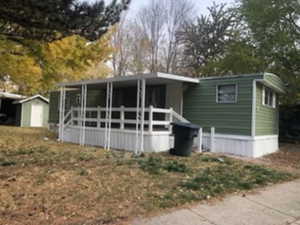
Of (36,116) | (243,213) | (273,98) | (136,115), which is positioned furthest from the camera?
(36,116)

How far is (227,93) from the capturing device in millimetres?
10305

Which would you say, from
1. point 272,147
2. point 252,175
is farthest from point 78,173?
point 272,147

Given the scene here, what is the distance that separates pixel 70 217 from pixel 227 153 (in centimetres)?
763

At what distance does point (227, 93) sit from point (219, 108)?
25.2 inches

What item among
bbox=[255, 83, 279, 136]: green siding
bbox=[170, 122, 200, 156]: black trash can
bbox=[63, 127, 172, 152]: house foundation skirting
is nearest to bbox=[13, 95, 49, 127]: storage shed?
bbox=[63, 127, 172, 152]: house foundation skirting

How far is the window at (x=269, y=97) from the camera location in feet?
36.0

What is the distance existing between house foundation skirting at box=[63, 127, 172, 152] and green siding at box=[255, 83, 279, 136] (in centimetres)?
341

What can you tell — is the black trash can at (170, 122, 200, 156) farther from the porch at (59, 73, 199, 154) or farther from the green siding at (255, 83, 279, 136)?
the green siding at (255, 83, 279, 136)

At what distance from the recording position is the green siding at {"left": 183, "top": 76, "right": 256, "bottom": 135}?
9758mm

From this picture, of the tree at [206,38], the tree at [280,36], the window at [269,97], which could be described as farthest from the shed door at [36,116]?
the window at [269,97]

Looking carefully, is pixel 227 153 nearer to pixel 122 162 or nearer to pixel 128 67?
pixel 122 162

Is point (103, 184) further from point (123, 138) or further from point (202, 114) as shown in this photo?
point (202, 114)

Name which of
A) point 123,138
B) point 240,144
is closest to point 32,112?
point 123,138

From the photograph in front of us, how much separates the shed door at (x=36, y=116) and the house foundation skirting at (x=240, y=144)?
665 inches
